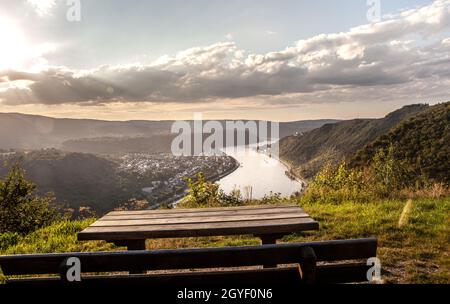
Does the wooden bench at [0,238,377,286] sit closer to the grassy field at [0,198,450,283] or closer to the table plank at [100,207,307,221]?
the table plank at [100,207,307,221]

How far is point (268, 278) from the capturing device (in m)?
2.54

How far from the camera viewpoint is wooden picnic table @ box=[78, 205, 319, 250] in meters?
3.25

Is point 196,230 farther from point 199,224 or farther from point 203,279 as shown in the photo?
point 203,279

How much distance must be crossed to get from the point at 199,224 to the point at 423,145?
158ft

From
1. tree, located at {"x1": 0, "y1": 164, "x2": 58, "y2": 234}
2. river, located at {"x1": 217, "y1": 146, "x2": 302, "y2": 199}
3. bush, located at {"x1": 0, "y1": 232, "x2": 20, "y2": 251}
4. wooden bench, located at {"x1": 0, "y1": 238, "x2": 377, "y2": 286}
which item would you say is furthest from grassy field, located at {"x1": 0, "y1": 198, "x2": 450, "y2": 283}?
tree, located at {"x1": 0, "y1": 164, "x2": 58, "y2": 234}

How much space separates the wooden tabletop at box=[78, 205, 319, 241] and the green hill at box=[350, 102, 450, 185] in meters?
30.6

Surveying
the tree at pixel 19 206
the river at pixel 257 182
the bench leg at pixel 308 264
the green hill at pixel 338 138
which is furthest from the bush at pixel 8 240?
the green hill at pixel 338 138

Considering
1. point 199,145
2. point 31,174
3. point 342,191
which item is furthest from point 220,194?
point 199,145

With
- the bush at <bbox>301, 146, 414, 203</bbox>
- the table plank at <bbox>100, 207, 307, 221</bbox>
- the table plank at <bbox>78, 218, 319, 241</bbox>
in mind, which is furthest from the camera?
the bush at <bbox>301, 146, 414, 203</bbox>

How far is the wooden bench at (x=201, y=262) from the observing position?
2.31 meters

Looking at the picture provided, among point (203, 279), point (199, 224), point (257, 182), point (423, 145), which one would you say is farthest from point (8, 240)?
point (423, 145)
